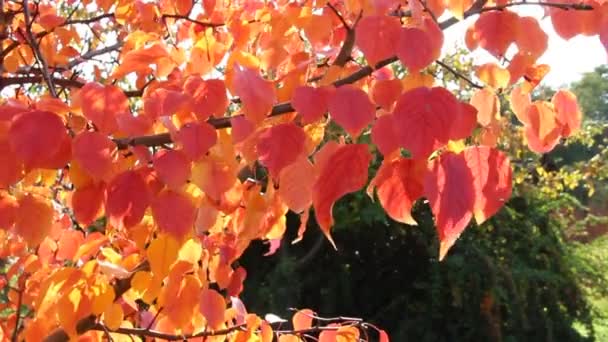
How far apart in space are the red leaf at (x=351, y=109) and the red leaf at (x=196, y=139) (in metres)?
0.14

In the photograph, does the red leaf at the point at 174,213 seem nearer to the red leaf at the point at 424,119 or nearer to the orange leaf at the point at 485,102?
the red leaf at the point at 424,119

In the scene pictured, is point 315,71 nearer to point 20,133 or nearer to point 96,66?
point 20,133

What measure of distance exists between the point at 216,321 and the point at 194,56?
0.43m

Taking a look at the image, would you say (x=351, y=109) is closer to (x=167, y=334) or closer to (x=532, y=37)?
(x=532, y=37)

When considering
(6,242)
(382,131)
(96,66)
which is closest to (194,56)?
(382,131)

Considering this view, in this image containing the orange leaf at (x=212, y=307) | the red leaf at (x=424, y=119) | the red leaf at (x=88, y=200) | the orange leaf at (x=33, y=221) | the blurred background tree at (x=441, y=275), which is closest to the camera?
the red leaf at (x=424, y=119)

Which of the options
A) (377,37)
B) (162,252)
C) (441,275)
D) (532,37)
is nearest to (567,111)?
(532,37)

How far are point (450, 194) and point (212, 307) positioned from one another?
0.58 m

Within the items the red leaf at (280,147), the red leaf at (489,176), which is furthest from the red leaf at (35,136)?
the red leaf at (489,176)

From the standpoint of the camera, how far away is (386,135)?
80cm

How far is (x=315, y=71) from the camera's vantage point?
1.31m

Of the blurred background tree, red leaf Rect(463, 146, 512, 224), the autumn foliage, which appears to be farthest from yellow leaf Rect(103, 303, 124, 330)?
the blurred background tree

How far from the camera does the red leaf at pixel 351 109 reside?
827 mm

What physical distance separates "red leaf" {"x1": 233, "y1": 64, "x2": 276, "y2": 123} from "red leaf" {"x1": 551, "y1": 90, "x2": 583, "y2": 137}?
41cm
